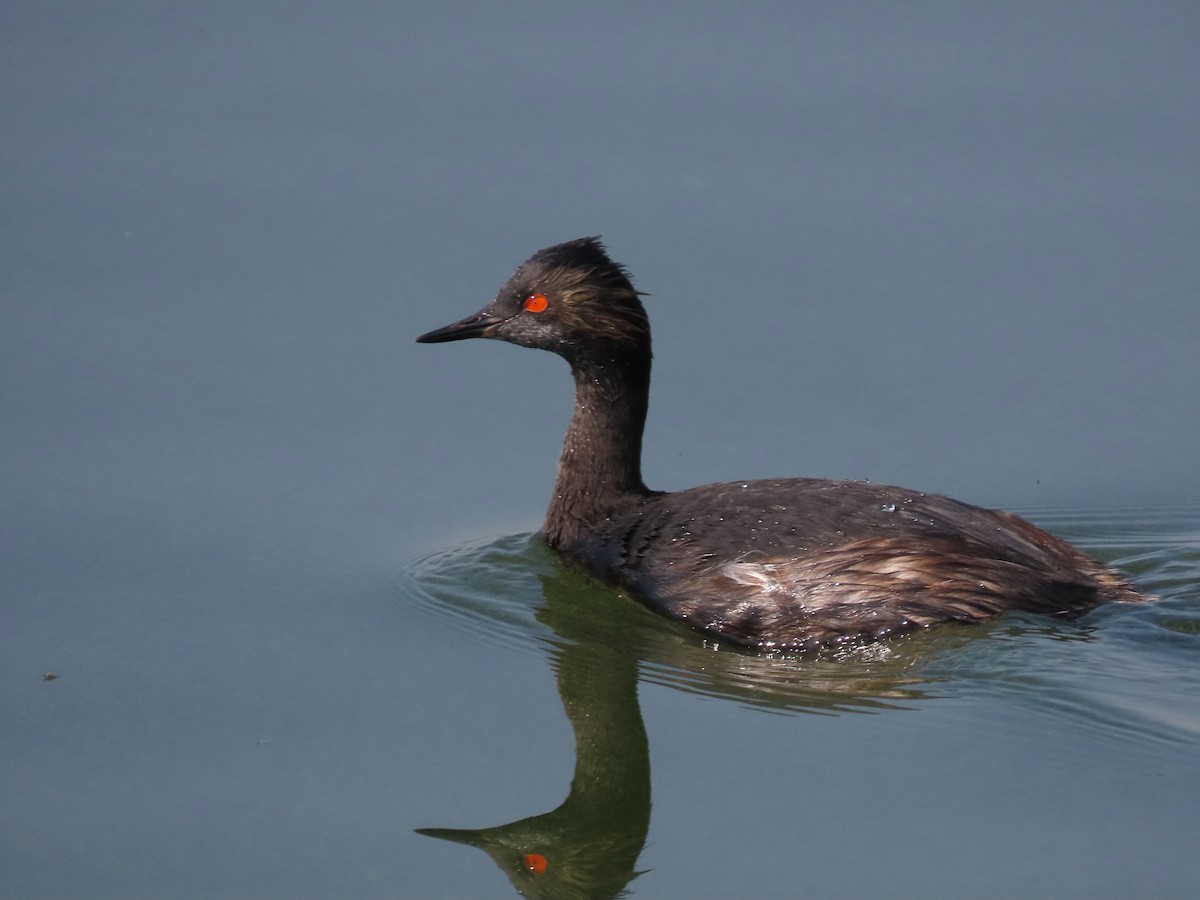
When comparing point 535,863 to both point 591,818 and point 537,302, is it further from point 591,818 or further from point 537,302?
point 537,302

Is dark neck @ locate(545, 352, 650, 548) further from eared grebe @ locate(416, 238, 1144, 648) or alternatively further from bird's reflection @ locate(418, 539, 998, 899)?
bird's reflection @ locate(418, 539, 998, 899)

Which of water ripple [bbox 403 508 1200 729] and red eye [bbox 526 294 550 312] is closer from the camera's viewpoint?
water ripple [bbox 403 508 1200 729]

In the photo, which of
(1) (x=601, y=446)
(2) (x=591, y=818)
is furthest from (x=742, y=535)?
(2) (x=591, y=818)

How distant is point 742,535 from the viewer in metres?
8.52

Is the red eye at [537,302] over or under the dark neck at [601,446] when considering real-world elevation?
over

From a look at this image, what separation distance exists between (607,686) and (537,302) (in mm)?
2046

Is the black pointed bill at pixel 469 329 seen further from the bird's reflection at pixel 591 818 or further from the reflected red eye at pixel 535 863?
the reflected red eye at pixel 535 863

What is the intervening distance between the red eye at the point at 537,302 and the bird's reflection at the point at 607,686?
1136mm

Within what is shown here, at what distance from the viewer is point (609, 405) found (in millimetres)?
9289

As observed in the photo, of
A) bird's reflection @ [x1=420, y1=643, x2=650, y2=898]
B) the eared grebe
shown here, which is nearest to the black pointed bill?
the eared grebe

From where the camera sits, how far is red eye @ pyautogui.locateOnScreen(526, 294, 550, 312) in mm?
9180

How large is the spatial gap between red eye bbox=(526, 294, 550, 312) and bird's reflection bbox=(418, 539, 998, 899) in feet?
3.73

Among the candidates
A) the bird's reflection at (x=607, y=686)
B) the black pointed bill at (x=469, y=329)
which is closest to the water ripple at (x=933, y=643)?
the bird's reflection at (x=607, y=686)

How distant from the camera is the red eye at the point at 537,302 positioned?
9.18 m
